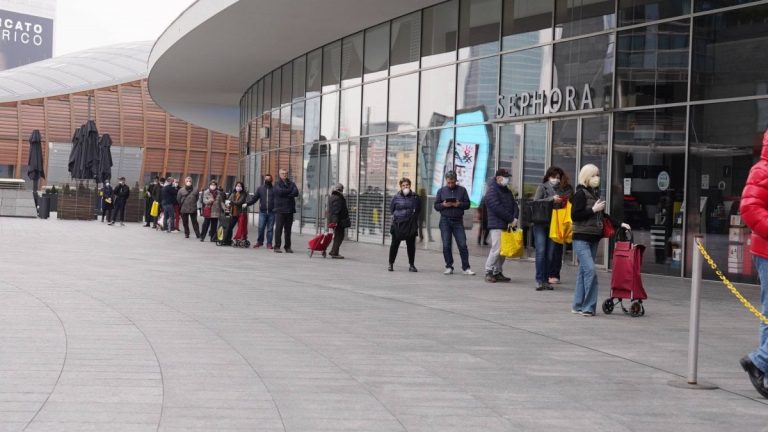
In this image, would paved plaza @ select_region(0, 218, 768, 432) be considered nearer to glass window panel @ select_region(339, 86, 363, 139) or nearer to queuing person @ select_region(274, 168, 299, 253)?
queuing person @ select_region(274, 168, 299, 253)

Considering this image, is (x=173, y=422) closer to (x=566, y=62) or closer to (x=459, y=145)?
(x=566, y=62)

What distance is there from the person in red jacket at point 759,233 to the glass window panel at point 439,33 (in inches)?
617

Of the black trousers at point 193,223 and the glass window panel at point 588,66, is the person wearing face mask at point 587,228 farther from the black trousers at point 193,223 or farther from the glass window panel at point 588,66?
the black trousers at point 193,223

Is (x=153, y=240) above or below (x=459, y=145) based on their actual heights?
below

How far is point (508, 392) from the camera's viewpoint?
249 inches

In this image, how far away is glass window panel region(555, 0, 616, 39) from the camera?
17.4 metres

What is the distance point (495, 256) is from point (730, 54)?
4.85 m

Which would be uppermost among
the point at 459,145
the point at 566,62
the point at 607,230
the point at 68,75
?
the point at 68,75

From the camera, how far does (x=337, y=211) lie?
63.3 ft

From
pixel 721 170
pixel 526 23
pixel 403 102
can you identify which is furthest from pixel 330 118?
pixel 721 170

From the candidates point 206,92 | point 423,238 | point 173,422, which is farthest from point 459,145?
point 206,92

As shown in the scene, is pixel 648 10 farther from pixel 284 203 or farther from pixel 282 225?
pixel 282 225

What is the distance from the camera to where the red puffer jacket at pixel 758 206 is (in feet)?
20.6

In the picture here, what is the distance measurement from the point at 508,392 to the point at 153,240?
63.2ft
